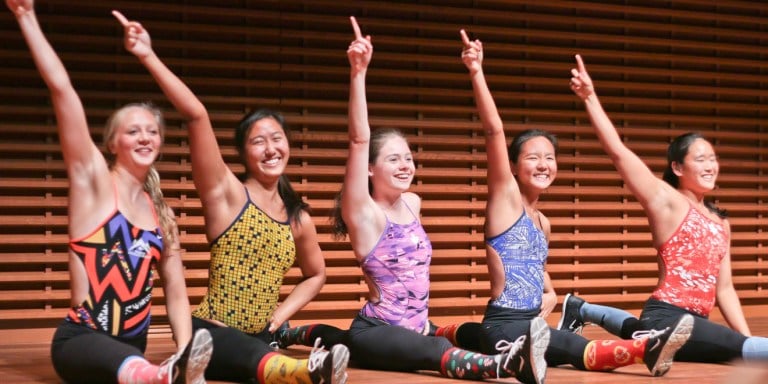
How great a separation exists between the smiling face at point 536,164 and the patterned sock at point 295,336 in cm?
135

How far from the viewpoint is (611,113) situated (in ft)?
22.4

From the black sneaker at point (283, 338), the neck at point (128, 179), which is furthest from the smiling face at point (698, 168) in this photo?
the neck at point (128, 179)

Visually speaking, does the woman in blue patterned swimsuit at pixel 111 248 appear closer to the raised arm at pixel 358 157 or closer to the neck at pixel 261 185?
the neck at pixel 261 185

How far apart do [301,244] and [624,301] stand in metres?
3.62

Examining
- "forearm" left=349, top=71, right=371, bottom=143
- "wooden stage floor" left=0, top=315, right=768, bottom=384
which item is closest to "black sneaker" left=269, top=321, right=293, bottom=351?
"wooden stage floor" left=0, top=315, right=768, bottom=384

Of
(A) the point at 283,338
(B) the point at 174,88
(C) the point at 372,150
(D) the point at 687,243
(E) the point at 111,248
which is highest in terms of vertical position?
(B) the point at 174,88

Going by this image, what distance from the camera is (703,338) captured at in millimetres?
4027

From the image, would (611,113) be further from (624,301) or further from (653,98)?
(624,301)

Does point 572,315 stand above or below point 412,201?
below

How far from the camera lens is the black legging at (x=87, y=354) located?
2961 millimetres

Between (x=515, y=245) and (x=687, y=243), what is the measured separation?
892 mm

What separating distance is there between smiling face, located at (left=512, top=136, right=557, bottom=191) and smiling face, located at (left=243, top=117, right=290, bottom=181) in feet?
3.72

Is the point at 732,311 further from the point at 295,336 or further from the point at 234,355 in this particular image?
the point at 234,355

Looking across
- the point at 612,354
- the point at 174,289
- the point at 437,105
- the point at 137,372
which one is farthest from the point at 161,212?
the point at 437,105
